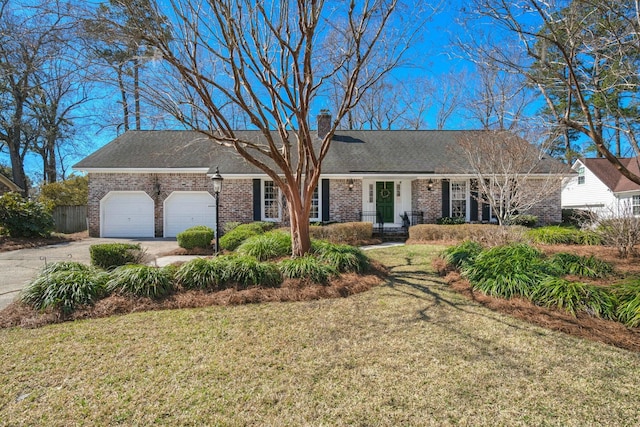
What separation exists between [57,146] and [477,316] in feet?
103

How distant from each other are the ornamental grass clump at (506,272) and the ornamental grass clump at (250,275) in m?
3.63

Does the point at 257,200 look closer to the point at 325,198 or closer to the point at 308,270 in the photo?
the point at 325,198

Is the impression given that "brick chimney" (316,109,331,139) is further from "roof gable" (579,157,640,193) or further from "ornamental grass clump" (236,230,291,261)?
"roof gable" (579,157,640,193)

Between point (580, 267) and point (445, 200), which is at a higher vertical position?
point (445, 200)

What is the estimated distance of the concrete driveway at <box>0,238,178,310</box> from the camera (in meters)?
6.08

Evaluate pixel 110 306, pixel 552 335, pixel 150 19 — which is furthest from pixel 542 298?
pixel 150 19

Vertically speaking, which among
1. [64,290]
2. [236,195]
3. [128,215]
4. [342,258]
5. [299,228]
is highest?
[236,195]

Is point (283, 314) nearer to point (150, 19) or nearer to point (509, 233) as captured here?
point (150, 19)

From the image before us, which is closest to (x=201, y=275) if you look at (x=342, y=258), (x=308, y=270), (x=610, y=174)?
(x=308, y=270)

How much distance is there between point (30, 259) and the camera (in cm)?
920

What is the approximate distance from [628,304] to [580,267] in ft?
6.10

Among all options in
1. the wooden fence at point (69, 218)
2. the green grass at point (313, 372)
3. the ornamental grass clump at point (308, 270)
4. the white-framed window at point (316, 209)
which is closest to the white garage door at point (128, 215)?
the wooden fence at point (69, 218)

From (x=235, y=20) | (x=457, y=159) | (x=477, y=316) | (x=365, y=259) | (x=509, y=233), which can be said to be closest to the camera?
(x=477, y=316)

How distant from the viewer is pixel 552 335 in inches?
152
